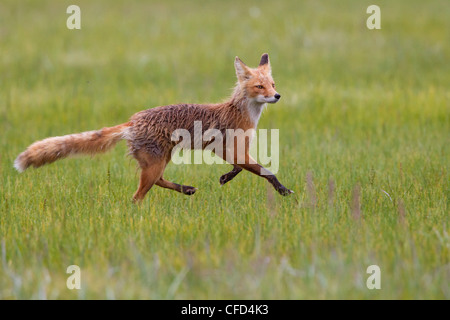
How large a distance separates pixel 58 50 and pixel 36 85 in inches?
90.5

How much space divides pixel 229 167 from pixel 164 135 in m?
2.10

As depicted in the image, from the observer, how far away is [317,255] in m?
4.90

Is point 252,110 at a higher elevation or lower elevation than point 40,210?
higher

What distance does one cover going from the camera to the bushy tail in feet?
22.8

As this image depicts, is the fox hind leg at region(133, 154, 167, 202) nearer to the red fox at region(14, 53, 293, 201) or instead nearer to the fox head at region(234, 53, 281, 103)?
the red fox at region(14, 53, 293, 201)

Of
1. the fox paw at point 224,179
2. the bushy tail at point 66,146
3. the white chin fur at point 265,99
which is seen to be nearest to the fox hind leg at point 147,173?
the bushy tail at point 66,146

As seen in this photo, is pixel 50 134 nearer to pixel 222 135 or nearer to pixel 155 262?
pixel 222 135

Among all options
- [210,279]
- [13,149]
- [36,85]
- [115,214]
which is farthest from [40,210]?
[36,85]

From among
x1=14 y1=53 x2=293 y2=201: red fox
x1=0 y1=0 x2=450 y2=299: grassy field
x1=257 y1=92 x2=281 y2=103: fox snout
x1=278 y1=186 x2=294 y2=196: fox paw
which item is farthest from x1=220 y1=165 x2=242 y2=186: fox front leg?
x1=257 y1=92 x2=281 y2=103: fox snout

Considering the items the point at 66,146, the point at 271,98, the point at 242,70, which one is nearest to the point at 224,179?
the point at 271,98

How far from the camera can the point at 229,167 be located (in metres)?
9.16

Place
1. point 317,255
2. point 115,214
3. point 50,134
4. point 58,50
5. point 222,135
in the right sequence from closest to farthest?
point 317,255, point 115,214, point 222,135, point 50,134, point 58,50

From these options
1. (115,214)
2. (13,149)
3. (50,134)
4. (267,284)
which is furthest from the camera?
(50,134)

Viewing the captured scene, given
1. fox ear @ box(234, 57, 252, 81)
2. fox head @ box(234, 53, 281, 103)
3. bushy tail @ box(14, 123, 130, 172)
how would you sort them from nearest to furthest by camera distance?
bushy tail @ box(14, 123, 130, 172), fox head @ box(234, 53, 281, 103), fox ear @ box(234, 57, 252, 81)
